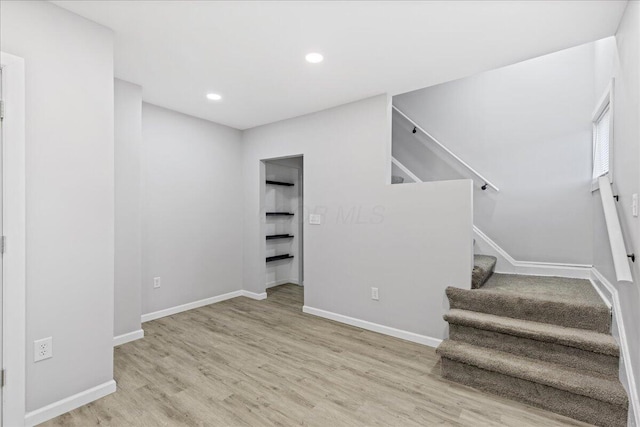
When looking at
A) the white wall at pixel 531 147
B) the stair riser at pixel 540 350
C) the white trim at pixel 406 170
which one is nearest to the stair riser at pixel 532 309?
the stair riser at pixel 540 350

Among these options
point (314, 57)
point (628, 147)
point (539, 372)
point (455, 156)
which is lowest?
point (539, 372)

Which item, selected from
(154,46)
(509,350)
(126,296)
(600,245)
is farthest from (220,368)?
(600,245)

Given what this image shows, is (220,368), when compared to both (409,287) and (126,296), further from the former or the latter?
(409,287)

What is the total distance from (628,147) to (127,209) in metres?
4.01

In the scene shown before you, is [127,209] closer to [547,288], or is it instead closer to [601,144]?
[547,288]

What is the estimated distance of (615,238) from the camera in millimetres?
1854

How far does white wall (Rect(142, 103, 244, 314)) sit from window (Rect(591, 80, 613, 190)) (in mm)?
4325

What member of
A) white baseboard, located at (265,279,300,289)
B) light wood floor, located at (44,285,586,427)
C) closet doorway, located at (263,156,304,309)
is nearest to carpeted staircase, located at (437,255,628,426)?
light wood floor, located at (44,285,586,427)

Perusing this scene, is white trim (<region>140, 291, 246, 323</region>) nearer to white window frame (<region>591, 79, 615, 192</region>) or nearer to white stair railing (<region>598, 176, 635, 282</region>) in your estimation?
white stair railing (<region>598, 176, 635, 282</region>)

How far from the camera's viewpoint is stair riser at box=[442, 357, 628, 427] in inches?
74.3

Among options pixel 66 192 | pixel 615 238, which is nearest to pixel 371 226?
pixel 615 238

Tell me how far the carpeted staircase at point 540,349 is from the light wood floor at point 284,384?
0.12m

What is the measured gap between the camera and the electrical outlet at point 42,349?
6.06ft

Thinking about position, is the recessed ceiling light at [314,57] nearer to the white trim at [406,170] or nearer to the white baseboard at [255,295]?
the white trim at [406,170]
